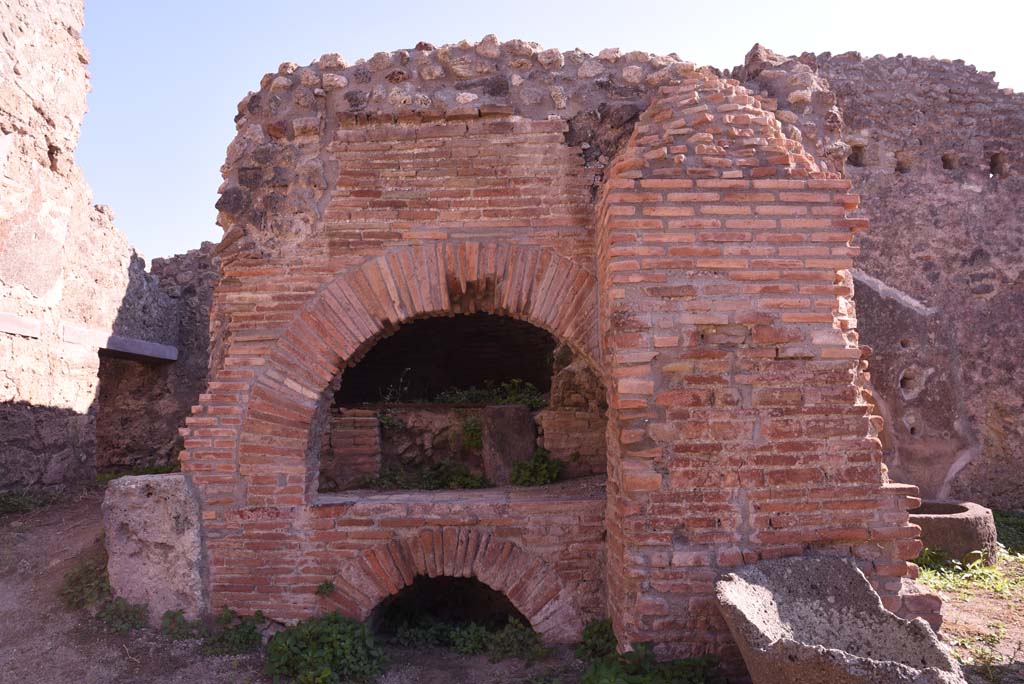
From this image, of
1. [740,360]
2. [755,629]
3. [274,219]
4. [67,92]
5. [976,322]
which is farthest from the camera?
[976,322]

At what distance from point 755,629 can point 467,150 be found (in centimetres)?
311

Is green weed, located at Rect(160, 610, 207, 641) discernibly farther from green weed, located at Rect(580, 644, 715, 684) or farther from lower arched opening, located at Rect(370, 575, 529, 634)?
green weed, located at Rect(580, 644, 715, 684)

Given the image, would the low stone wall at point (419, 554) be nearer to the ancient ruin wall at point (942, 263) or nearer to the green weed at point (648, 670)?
the green weed at point (648, 670)

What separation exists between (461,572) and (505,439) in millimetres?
1658

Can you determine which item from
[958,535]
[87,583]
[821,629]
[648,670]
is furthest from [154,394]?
[958,535]

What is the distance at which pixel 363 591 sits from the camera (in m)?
Answer: 4.06

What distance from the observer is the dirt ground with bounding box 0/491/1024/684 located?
3.55 metres

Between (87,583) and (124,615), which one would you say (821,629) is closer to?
(124,615)

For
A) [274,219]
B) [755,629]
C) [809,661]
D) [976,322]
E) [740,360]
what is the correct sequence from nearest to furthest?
[809,661]
[755,629]
[740,360]
[274,219]
[976,322]

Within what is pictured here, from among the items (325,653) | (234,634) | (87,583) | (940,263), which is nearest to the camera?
(325,653)

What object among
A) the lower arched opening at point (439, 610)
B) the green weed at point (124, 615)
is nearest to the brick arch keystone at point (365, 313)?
the green weed at point (124, 615)

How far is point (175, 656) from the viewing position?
3.73 metres

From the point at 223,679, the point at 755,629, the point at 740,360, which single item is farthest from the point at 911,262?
the point at 223,679

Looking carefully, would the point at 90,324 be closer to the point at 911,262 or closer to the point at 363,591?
the point at 363,591
